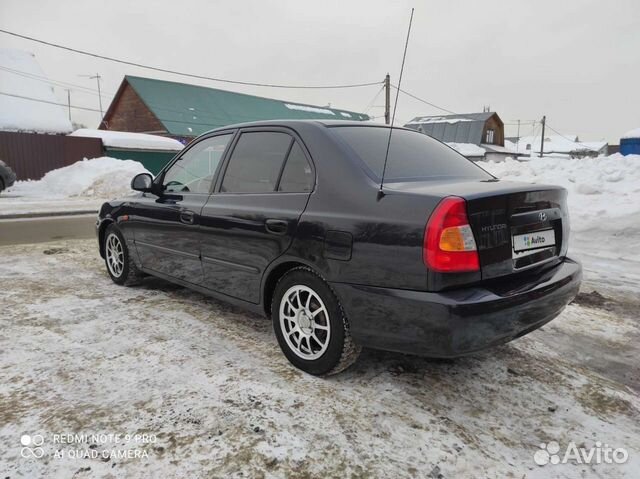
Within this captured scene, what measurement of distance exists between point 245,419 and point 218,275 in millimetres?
1334

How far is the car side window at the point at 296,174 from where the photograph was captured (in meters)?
2.88

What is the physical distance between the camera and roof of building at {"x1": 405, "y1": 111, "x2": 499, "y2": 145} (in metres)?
44.2

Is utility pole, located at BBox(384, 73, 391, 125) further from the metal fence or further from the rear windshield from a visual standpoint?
the rear windshield

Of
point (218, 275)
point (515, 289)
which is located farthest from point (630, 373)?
point (218, 275)

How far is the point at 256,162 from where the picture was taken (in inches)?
131

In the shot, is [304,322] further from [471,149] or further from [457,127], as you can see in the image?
[457,127]

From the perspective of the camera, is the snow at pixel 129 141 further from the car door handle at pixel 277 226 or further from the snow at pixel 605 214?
the car door handle at pixel 277 226

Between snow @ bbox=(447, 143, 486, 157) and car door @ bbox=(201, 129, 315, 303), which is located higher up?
snow @ bbox=(447, 143, 486, 157)

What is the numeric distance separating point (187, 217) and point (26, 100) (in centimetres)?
2955

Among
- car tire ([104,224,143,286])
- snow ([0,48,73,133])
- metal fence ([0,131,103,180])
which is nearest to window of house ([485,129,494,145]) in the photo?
metal fence ([0,131,103,180])

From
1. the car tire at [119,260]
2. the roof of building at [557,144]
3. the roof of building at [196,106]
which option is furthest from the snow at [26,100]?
the roof of building at [557,144]

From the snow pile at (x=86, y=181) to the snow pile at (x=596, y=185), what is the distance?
1479 cm

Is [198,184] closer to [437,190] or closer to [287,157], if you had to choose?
[287,157]

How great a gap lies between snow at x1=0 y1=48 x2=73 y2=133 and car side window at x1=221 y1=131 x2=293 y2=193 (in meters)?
25.9
